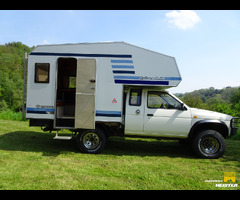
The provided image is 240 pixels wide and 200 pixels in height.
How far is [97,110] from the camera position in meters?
5.51

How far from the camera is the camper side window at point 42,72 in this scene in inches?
218

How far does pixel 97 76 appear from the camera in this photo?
18.0 ft

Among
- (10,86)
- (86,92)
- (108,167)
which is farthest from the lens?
(10,86)

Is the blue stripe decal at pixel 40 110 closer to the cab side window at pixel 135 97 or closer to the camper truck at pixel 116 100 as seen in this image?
the camper truck at pixel 116 100

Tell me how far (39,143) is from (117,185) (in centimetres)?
402

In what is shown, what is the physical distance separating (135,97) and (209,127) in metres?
2.53

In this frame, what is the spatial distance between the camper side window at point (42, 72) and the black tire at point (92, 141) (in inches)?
80.8

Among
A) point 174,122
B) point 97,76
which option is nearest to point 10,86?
point 97,76

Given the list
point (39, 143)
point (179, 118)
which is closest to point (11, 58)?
point (39, 143)

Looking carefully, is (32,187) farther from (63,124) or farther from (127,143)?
(127,143)

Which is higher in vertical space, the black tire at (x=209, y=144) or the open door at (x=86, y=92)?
the open door at (x=86, y=92)

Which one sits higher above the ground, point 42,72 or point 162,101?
point 42,72

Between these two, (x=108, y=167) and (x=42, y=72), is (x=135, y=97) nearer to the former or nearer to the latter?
(x=108, y=167)

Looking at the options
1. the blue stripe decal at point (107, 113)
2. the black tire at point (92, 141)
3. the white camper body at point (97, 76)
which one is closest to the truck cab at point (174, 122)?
the blue stripe decal at point (107, 113)
